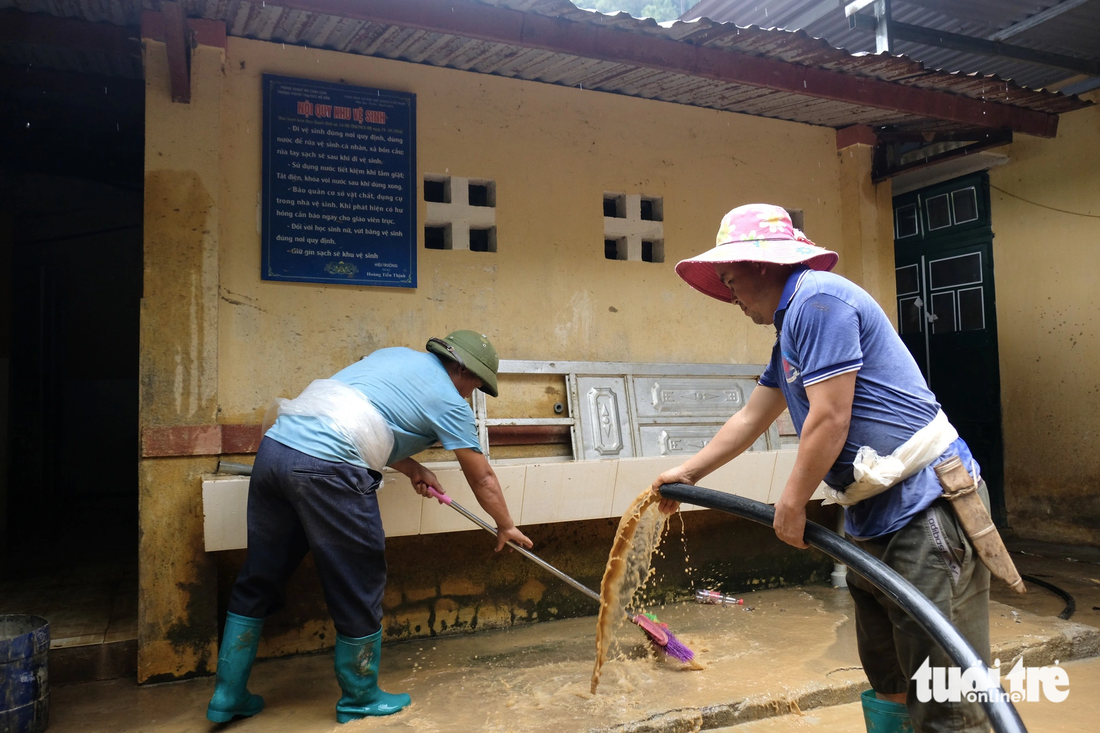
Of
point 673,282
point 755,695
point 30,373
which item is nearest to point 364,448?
point 755,695

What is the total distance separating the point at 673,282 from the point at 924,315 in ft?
13.4

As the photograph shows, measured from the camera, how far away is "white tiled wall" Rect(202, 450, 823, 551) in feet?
12.0

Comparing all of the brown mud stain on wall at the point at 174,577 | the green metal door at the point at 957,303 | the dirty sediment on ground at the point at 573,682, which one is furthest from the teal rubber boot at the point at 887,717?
the green metal door at the point at 957,303

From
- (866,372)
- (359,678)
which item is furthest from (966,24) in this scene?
(359,678)

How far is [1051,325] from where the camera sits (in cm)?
691

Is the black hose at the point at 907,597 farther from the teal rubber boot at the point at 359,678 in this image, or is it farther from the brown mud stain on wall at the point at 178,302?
the brown mud stain on wall at the point at 178,302

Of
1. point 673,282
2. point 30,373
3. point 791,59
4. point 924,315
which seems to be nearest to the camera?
point 791,59

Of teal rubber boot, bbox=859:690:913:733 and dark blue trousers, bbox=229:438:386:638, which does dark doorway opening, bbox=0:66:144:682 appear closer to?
dark blue trousers, bbox=229:438:386:638

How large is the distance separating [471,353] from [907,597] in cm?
226

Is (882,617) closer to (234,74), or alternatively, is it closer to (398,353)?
(398,353)

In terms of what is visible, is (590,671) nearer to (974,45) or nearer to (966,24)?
(974,45)

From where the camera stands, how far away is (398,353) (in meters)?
3.65

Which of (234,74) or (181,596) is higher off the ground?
(234,74)

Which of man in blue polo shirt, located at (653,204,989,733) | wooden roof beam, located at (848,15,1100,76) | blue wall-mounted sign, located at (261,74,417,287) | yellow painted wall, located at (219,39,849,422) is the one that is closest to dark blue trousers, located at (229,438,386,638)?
yellow painted wall, located at (219,39,849,422)
